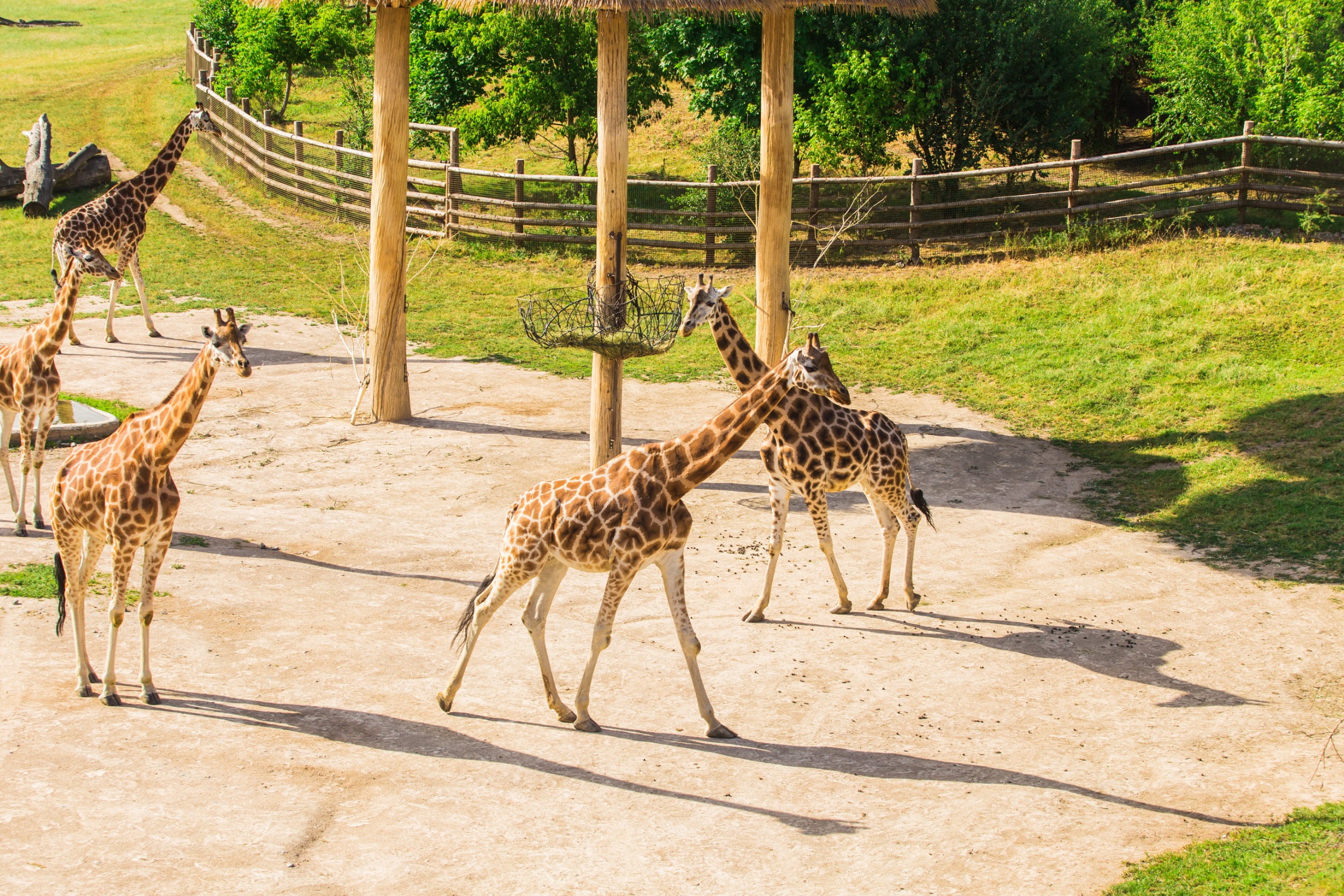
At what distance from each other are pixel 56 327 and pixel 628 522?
22.4 feet

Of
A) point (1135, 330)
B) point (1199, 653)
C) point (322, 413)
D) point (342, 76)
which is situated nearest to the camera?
point (1199, 653)

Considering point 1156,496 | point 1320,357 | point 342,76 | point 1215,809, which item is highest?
point 342,76

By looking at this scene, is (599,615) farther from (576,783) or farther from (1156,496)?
(1156,496)

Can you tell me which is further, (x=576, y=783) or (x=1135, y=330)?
(x=1135, y=330)

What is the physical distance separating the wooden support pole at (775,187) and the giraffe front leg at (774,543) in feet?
14.9

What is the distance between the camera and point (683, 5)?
1380 cm

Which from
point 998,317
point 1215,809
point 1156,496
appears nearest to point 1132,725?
point 1215,809

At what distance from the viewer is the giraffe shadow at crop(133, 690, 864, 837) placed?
8148 mm

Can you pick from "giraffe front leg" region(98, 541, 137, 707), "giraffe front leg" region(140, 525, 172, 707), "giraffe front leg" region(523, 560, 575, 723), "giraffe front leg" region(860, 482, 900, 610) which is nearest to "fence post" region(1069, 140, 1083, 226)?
"giraffe front leg" region(860, 482, 900, 610)

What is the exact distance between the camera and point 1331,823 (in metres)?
7.69

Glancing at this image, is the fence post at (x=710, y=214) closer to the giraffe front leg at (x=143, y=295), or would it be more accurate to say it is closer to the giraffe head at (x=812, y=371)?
the giraffe front leg at (x=143, y=295)

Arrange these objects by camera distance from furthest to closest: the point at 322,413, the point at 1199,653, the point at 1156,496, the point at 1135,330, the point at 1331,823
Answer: the point at 1135,330
the point at 322,413
the point at 1156,496
the point at 1199,653
the point at 1331,823

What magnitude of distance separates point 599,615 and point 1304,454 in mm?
9648

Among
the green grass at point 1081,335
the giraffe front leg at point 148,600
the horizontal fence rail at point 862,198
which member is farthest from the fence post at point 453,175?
the giraffe front leg at point 148,600
